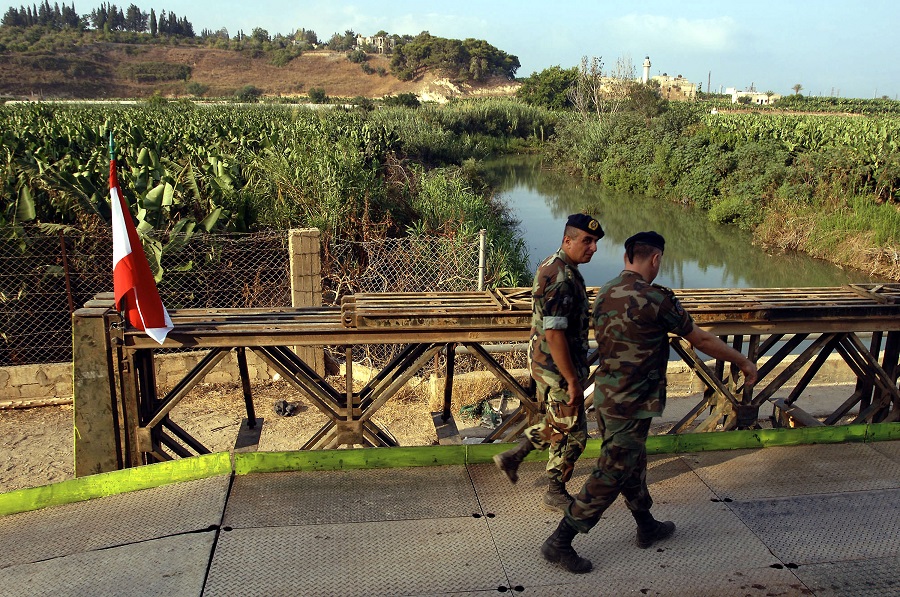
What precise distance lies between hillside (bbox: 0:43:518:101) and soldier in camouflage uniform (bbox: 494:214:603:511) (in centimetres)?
8509

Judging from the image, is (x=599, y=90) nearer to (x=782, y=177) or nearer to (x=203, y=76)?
(x=782, y=177)

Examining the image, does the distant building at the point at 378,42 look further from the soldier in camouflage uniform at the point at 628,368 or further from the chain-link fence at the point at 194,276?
the soldier in camouflage uniform at the point at 628,368

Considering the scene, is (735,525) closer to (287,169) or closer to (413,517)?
(413,517)

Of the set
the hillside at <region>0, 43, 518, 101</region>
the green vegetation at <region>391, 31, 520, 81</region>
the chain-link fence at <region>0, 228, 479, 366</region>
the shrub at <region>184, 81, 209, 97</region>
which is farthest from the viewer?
the green vegetation at <region>391, 31, 520, 81</region>

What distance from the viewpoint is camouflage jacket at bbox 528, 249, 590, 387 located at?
3.74 meters

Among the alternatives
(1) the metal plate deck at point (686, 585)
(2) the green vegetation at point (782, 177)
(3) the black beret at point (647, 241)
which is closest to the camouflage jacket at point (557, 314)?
(3) the black beret at point (647, 241)

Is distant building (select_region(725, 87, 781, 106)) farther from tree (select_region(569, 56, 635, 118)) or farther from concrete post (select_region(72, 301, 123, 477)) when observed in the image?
concrete post (select_region(72, 301, 123, 477))

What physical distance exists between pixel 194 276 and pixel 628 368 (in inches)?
277

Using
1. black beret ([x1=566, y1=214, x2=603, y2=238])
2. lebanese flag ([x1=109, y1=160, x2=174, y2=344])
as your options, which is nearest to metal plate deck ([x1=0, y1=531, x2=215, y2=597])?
lebanese flag ([x1=109, y1=160, x2=174, y2=344])

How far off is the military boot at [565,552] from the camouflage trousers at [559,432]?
509 millimetres

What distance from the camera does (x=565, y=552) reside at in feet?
11.9

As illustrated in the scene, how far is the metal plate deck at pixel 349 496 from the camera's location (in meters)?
4.11

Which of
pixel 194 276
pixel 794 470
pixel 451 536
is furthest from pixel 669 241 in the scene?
pixel 451 536

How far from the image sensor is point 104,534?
389 centimetres
